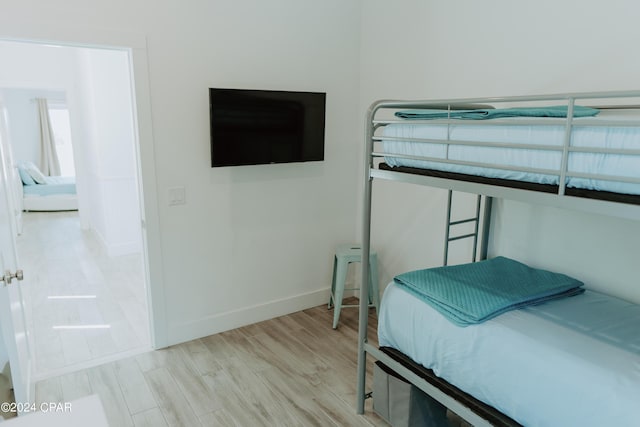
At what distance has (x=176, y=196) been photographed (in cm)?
284

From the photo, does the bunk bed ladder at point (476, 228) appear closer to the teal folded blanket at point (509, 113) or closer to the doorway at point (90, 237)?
the teal folded blanket at point (509, 113)

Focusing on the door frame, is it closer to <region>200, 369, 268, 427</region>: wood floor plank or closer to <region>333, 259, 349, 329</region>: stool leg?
<region>200, 369, 268, 427</region>: wood floor plank

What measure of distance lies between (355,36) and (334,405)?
2648 mm

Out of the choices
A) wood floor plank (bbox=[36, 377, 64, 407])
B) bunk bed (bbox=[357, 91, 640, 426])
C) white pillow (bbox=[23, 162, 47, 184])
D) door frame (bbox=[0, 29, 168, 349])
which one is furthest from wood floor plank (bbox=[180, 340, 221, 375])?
white pillow (bbox=[23, 162, 47, 184])

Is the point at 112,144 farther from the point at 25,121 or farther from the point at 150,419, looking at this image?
the point at 25,121

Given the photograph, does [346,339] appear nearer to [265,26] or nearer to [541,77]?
[541,77]

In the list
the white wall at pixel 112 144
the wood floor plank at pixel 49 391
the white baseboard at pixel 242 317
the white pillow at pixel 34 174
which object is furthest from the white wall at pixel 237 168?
the white pillow at pixel 34 174

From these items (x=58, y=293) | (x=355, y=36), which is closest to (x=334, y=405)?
(x=355, y=36)

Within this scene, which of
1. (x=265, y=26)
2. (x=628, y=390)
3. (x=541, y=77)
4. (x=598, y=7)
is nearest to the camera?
(x=628, y=390)

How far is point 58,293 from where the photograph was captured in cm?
394

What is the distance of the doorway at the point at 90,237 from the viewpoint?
3.03 metres

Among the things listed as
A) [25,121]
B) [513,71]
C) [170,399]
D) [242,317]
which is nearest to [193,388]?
[170,399]

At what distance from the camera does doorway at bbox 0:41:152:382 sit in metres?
3.03

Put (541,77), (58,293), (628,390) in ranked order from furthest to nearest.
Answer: (58,293), (541,77), (628,390)
